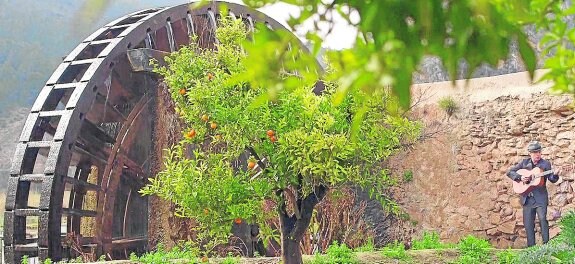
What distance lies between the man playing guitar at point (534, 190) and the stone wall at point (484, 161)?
2.68 feet

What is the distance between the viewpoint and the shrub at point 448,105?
9.00m

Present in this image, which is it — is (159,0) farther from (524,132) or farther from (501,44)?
(501,44)

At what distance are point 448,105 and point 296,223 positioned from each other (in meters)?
4.94

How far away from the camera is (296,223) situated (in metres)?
Answer: 4.56

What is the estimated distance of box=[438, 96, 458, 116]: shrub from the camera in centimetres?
900

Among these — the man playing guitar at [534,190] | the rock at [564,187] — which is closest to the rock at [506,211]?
the rock at [564,187]

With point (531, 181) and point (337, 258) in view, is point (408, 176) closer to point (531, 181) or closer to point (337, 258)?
point (531, 181)

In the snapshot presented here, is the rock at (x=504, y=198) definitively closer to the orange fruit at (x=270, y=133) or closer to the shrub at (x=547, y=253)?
the shrub at (x=547, y=253)

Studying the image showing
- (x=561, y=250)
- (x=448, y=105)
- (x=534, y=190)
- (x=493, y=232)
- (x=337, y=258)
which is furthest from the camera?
(x=448, y=105)

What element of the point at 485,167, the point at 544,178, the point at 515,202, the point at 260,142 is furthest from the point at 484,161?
the point at 260,142

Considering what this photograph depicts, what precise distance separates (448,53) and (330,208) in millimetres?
8029

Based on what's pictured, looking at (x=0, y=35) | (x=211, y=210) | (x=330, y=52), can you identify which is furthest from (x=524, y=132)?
(x=0, y=35)

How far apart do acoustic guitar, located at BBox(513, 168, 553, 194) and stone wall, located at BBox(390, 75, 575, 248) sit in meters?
0.97

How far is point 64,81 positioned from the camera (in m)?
7.65
